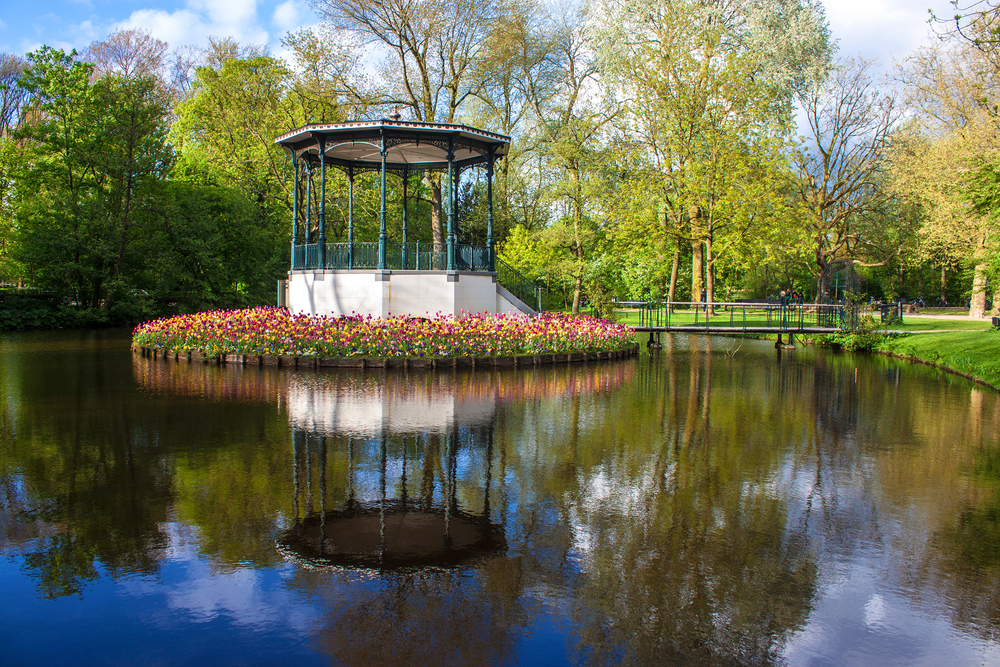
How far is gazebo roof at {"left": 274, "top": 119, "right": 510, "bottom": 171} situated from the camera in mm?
21047

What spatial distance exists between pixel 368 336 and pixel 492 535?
11707 mm

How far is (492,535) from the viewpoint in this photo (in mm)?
5605

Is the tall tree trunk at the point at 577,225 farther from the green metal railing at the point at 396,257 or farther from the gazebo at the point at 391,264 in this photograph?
the green metal railing at the point at 396,257

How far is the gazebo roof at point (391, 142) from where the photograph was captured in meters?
21.0

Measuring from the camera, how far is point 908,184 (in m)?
39.9

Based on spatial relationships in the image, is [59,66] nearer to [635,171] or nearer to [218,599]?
[635,171]

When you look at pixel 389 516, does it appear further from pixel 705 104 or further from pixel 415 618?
pixel 705 104

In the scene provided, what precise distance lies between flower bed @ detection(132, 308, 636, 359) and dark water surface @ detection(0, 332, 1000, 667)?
5.36 meters

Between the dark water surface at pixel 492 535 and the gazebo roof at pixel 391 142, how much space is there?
1204cm

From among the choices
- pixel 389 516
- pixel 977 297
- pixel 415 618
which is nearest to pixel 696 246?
pixel 977 297

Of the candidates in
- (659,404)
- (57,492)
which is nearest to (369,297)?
(659,404)

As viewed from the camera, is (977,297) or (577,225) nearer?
(577,225)

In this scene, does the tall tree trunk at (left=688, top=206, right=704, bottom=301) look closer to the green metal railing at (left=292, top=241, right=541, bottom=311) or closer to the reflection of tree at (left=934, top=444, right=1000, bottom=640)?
the green metal railing at (left=292, top=241, right=541, bottom=311)

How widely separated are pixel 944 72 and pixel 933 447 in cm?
3572
